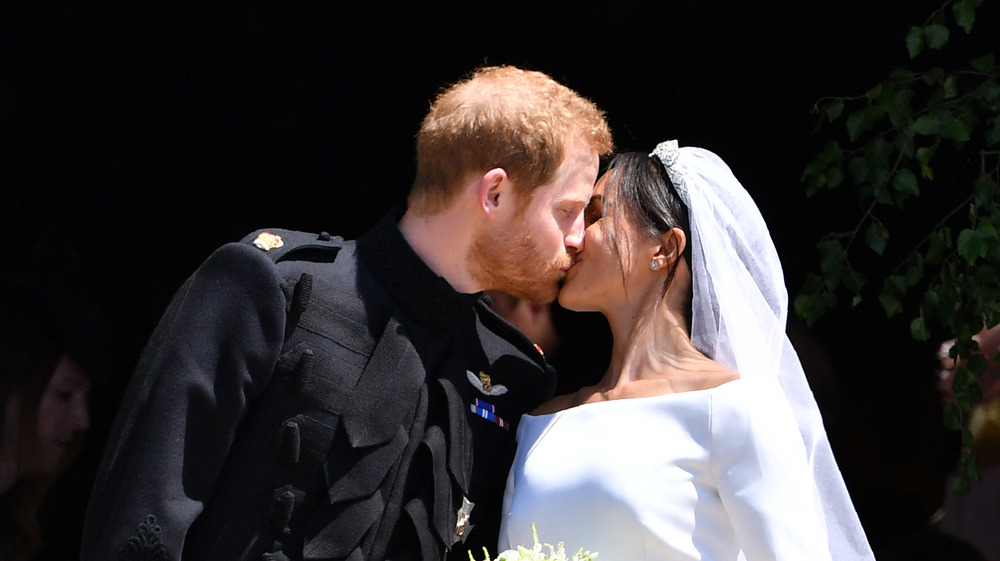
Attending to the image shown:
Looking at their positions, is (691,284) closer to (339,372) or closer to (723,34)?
A: (339,372)

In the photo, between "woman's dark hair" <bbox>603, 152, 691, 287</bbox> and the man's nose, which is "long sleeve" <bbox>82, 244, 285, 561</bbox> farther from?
"woman's dark hair" <bbox>603, 152, 691, 287</bbox>

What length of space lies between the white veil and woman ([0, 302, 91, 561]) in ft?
5.65

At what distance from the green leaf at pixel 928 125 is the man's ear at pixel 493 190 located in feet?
3.50

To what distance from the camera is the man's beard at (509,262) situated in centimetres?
240

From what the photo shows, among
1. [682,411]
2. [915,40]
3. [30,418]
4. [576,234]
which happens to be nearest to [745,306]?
[682,411]

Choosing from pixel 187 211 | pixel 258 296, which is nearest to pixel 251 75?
pixel 187 211

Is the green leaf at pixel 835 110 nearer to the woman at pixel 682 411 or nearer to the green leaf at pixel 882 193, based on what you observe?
the green leaf at pixel 882 193

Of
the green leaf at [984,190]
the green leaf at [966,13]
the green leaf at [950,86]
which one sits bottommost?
the green leaf at [984,190]

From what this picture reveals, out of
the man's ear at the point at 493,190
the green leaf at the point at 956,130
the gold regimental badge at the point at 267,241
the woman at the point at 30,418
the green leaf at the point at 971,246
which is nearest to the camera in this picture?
the gold regimental badge at the point at 267,241

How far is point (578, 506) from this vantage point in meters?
2.43

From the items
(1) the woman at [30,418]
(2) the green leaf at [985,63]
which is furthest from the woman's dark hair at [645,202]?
(1) the woman at [30,418]

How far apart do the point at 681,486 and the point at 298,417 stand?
799 mm

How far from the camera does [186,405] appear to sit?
6.78 ft

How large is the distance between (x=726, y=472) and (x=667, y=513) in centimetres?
15
